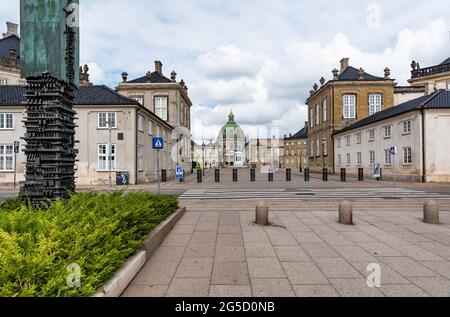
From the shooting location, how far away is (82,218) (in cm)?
402

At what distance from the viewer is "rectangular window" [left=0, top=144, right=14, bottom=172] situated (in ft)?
75.5

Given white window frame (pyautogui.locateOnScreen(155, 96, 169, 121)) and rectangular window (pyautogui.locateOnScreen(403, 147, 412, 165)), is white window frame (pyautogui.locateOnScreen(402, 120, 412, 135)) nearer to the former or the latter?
rectangular window (pyautogui.locateOnScreen(403, 147, 412, 165))

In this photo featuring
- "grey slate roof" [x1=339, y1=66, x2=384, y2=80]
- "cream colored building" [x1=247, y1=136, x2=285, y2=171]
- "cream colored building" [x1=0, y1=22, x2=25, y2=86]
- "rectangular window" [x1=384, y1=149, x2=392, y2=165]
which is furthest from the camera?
"cream colored building" [x1=247, y1=136, x2=285, y2=171]

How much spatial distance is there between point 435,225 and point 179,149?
37.5 m

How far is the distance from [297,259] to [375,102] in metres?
42.1

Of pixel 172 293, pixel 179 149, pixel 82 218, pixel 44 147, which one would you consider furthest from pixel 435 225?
pixel 179 149

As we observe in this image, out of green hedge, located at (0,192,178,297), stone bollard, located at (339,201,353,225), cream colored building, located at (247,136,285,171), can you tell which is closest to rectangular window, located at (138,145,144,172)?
stone bollard, located at (339,201,353,225)

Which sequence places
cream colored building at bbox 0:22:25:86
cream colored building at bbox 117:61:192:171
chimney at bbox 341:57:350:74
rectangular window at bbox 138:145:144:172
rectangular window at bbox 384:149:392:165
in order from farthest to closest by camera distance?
chimney at bbox 341:57:350:74, cream colored building at bbox 117:61:192:171, cream colored building at bbox 0:22:25:86, rectangular window at bbox 384:149:392:165, rectangular window at bbox 138:145:144:172

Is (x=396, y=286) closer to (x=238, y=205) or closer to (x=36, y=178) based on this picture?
(x=36, y=178)

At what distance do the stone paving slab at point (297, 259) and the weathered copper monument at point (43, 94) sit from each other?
2635 millimetres

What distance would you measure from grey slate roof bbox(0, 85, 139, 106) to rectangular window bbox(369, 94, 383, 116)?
3345 cm

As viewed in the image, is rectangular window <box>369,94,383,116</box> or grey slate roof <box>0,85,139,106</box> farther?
rectangular window <box>369,94,383,116</box>

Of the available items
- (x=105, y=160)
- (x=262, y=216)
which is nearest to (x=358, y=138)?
(x=105, y=160)

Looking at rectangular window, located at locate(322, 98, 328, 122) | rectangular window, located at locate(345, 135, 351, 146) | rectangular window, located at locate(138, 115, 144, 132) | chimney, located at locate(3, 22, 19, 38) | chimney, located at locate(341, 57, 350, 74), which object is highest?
chimney, located at locate(3, 22, 19, 38)
